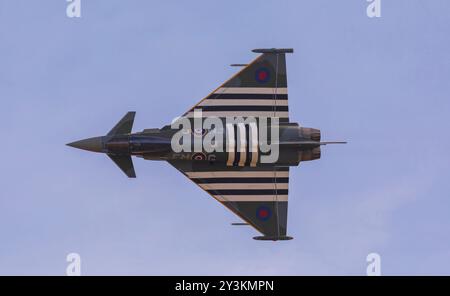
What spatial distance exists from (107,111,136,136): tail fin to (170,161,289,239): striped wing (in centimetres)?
456

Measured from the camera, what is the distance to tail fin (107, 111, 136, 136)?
56.0 metres

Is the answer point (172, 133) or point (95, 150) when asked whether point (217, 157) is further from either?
point (95, 150)

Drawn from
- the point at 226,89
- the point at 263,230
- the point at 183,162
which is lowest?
the point at 263,230

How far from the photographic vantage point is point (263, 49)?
58.0 metres

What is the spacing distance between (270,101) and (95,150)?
415 inches

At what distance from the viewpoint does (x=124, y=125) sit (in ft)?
184

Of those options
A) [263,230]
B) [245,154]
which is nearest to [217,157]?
[245,154]

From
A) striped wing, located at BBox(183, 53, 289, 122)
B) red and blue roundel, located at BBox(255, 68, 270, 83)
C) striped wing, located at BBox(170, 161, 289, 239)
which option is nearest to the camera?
striped wing, located at BBox(183, 53, 289, 122)

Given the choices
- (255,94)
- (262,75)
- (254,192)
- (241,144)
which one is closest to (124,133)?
(241,144)

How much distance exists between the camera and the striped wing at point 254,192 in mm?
57438

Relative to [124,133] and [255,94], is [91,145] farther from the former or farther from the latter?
[255,94]

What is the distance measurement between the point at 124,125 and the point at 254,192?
28.1ft

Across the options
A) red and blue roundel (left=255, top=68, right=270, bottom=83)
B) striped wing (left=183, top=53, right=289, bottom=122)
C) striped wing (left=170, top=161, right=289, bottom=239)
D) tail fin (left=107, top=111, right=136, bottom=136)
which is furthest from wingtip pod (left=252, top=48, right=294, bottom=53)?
tail fin (left=107, top=111, right=136, bottom=136)

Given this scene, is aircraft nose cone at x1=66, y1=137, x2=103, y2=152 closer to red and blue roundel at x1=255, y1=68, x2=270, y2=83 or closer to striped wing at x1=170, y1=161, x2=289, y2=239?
striped wing at x1=170, y1=161, x2=289, y2=239
